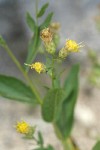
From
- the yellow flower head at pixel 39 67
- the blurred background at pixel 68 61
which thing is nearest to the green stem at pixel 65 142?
the yellow flower head at pixel 39 67

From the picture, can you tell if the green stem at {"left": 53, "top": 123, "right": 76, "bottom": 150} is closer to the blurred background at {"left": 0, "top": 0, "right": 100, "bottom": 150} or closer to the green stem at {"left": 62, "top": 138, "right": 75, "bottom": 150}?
the green stem at {"left": 62, "top": 138, "right": 75, "bottom": 150}

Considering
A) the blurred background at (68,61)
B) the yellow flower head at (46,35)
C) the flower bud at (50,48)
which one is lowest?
the flower bud at (50,48)

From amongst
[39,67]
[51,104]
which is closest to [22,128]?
[51,104]

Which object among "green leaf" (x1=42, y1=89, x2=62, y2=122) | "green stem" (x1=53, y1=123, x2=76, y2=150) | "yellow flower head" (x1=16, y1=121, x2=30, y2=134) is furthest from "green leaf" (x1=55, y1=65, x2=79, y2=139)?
"yellow flower head" (x1=16, y1=121, x2=30, y2=134)

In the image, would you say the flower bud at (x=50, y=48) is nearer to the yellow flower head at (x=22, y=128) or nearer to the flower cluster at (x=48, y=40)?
the flower cluster at (x=48, y=40)

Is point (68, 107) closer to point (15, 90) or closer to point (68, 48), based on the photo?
point (15, 90)
